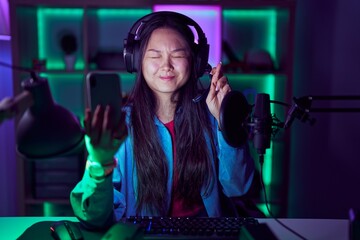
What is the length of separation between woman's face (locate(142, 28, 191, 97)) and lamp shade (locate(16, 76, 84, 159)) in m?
0.82

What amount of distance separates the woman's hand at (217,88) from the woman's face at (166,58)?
19 cm

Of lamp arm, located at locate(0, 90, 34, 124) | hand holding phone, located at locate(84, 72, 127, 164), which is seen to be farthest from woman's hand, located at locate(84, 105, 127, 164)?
lamp arm, located at locate(0, 90, 34, 124)

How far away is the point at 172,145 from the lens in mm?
1615

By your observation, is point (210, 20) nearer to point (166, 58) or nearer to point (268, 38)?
point (268, 38)

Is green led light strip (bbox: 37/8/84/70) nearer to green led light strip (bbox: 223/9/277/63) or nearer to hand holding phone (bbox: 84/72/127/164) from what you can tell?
green led light strip (bbox: 223/9/277/63)

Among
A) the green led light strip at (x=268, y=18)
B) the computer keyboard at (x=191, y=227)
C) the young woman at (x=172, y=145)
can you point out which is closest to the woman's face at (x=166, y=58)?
the young woman at (x=172, y=145)

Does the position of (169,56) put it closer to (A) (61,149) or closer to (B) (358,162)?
(A) (61,149)

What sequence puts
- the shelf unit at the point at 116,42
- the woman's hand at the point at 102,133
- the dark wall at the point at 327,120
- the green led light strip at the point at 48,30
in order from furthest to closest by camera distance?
the green led light strip at the point at 48,30 < the shelf unit at the point at 116,42 < the dark wall at the point at 327,120 < the woman's hand at the point at 102,133

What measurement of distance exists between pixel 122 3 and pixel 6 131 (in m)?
1.26

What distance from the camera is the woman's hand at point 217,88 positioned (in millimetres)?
1274

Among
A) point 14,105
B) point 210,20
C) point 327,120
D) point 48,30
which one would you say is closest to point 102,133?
point 14,105

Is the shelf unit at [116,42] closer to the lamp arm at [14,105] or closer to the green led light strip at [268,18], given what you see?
the green led light strip at [268,18]

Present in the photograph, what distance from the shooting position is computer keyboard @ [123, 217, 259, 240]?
105 centimetres

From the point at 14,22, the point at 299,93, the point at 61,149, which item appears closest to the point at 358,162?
the point at 299,93
